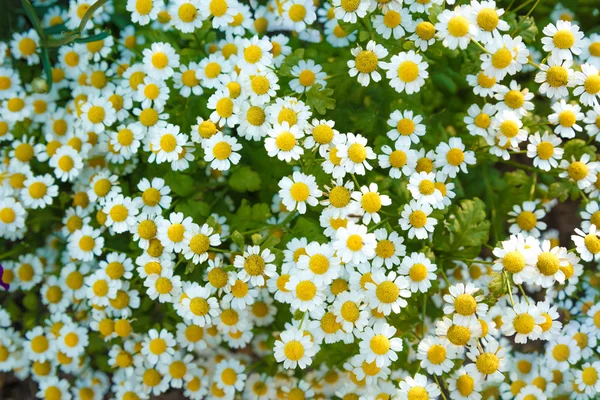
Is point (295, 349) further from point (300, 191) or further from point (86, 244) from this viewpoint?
point (86, 244)

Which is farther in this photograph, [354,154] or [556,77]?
[556,77]

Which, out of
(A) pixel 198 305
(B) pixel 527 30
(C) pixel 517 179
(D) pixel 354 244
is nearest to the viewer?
(D) pixel 354 244

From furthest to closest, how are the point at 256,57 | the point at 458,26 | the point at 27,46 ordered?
the point at 27,46
the point at 256,57
the point at 458,26

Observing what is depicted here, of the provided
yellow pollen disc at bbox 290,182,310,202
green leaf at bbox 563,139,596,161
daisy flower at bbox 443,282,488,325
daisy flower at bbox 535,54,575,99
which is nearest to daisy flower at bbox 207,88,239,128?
yellow pollen disc at bbox 290,182,310,202

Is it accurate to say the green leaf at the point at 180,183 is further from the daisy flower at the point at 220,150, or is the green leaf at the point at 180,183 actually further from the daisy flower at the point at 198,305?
the daisy flower at the point at 198,305

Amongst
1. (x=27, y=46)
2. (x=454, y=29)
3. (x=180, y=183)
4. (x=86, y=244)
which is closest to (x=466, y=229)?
(x=454, y=29)

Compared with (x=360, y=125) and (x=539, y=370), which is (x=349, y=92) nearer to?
(x=360, y=125)
